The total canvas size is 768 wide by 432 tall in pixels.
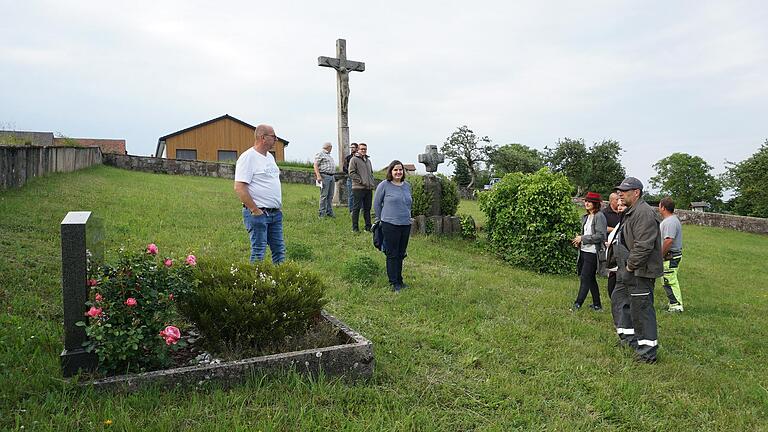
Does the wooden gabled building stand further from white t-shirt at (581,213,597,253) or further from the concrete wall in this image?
white t-shirt at (581,213,597,253)

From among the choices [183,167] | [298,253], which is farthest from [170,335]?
[183,167]

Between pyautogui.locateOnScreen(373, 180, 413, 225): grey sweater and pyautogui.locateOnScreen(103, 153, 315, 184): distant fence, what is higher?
pyautogui.locateOnScreen(103, 153, 315, 184): distant fence

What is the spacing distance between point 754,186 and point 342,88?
35.1m

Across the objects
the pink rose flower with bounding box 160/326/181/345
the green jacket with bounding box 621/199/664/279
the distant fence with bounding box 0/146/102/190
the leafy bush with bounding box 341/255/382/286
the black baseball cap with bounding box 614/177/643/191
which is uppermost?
the distant fence with bounding box 0/146/102/190

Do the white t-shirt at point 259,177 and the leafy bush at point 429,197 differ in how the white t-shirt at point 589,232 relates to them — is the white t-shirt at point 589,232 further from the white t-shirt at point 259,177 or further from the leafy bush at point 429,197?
the leafy bush at point 429,197

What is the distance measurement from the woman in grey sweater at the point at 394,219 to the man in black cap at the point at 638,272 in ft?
8.42

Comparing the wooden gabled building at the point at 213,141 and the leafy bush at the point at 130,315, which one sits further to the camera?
the wooden gabled building at the point at 213,141

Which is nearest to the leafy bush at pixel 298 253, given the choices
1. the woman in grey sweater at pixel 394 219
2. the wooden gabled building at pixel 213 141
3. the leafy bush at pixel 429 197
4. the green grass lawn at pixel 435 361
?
the green grass lawn at pixel 435 361

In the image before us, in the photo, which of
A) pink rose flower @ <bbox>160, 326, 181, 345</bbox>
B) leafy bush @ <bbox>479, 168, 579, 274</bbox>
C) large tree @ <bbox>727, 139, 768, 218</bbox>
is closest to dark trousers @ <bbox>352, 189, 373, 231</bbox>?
leafy bush @ <bbox>479, 168, 579, 274</bbox>

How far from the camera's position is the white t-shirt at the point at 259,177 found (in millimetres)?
5758

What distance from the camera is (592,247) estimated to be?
7.04 meters

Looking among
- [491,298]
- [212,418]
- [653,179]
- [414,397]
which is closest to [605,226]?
[491,298]

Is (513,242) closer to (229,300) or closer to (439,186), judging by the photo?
(439,186)

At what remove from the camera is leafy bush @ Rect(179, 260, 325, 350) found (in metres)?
4.05
